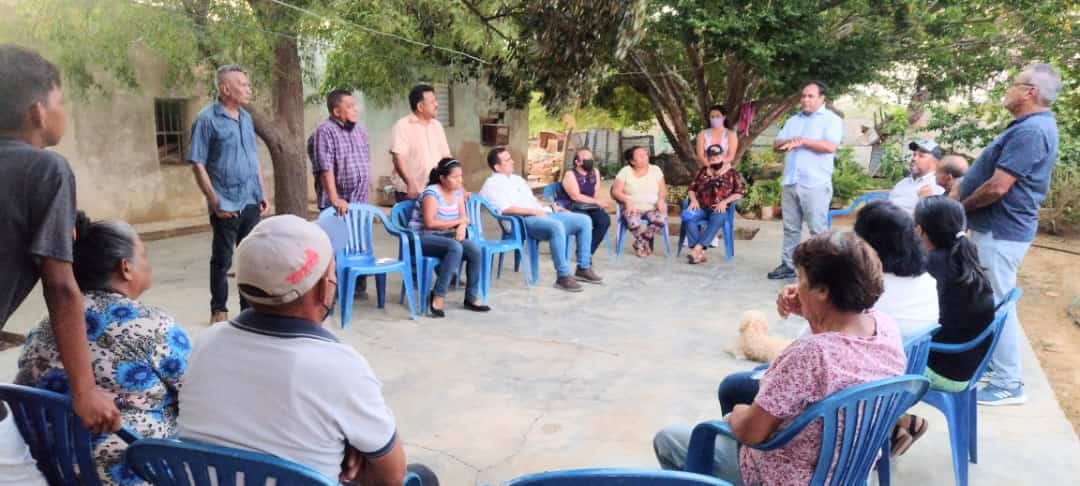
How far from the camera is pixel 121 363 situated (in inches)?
67.6

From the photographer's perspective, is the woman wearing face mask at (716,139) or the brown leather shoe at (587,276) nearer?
the brown leather shoe at (587,276)

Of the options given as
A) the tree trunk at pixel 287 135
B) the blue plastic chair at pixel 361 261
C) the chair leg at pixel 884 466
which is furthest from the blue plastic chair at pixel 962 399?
the tree trunk at pixel 287 135

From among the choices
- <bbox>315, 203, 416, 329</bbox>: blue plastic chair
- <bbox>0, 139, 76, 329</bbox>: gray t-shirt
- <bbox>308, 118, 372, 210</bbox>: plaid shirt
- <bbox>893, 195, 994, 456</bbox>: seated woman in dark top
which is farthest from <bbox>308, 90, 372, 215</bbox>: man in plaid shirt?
<bbox>893, 195, 994, 456</bbox>: seated woman in dark top

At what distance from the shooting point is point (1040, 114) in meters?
3.29

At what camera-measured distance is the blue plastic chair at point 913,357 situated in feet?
7.39

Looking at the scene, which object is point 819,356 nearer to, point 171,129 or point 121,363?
point 121,363

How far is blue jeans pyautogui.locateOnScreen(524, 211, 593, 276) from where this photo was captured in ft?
18.5

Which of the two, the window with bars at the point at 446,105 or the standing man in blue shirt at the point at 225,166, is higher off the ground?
the window with bars at the point at 446,105

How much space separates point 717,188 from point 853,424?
205 inches

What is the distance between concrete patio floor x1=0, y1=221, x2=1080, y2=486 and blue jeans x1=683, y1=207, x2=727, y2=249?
735 mm

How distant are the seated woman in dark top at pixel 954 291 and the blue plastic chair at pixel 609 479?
179 centimetres

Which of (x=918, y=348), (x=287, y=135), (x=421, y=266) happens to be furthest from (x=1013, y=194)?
(x=287, y=135)

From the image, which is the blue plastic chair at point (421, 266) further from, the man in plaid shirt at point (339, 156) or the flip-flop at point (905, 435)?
the flip-flop at point (905, 435)

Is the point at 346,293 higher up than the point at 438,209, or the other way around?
the point at 438,209
